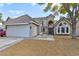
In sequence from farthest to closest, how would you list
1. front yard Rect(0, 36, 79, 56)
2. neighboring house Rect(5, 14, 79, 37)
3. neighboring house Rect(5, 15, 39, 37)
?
neighboring house Rect(5, 15, 39, 37) < neighboring house Rect(5, 14, 79, 37) < front yard Rect(0, 36, 79, 56)

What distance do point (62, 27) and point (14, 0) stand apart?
466cm

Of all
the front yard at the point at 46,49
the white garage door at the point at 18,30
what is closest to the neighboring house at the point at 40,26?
the white garage door at the point at 18,30

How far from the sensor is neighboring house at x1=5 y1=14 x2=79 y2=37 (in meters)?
8.88

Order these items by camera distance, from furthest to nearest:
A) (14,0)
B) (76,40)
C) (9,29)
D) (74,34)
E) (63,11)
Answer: (9,29), (63,11), (76,40), (74,34), (14,0)

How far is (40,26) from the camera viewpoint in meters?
9.35

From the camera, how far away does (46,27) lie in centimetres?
859

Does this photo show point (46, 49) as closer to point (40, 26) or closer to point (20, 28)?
point (40, 26)

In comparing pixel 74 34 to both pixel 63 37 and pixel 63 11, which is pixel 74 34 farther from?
pixel 63 11

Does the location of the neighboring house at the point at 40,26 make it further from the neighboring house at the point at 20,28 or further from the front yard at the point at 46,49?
the front yard at the point at 46,49

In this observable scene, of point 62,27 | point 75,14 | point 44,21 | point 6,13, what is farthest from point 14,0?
point 75,14

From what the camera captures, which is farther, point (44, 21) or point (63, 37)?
point (63, 37)

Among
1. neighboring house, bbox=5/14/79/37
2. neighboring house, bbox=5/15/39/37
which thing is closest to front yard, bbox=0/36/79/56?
neighboring house, bbox=5/14/79/37

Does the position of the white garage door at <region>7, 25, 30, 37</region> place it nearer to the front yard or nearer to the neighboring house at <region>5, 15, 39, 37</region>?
the neighboring house at <region>5, 15, 39, 37</region>

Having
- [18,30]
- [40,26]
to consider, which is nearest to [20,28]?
[18,30]
